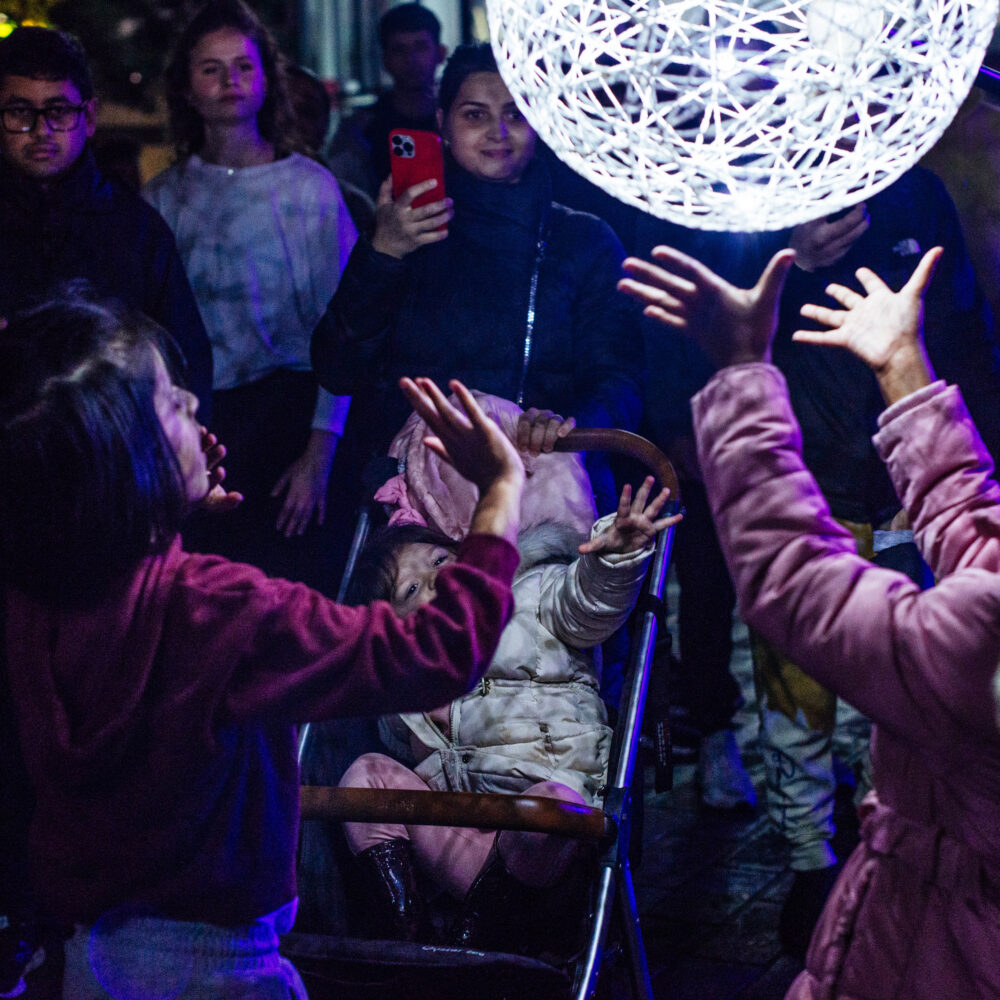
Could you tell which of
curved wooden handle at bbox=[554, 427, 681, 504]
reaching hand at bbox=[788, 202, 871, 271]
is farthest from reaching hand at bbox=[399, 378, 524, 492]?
reaching hand at bbox=[788, 202, 871, 271]

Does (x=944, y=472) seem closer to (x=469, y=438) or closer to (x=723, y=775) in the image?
(x=469, y=438)

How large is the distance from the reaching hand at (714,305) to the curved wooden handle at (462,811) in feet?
2.97

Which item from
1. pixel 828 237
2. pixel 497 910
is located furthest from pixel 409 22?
pixel 497 910

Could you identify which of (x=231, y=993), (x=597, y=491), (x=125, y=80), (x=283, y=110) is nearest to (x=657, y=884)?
(x=597, y=491)

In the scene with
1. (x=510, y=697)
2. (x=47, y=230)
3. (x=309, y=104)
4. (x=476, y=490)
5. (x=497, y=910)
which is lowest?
(x=497, y=910)

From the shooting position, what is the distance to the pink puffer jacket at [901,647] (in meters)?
1.21

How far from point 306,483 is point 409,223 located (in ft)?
2.72

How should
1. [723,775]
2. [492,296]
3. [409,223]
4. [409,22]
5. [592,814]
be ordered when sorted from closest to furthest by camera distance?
[592,814] → [409,223] → [492,296] → [723,775] → [409,22]

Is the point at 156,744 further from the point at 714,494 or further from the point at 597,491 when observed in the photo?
the point at 597,491

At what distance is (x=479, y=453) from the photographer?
154 cm

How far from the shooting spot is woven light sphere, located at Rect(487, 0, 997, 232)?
50.1 inches

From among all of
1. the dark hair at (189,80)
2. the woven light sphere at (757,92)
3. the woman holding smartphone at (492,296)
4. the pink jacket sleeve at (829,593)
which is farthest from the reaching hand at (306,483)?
the pink jacket sleeve at (829,593)

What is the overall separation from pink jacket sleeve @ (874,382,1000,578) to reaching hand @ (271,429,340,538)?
203cm

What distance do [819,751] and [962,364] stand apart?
98cm
